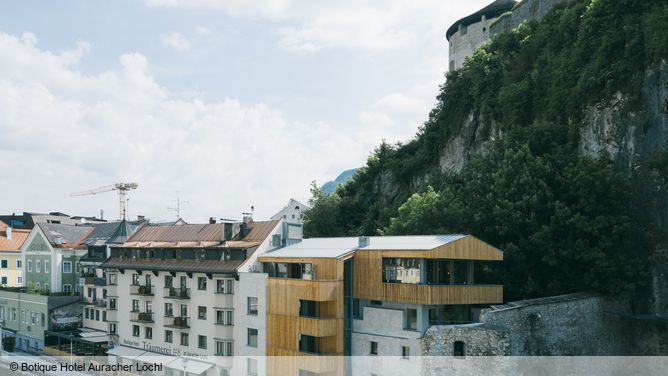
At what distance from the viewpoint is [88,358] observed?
6053 cm

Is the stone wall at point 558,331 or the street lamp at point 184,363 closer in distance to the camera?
the stone wall at point 558,331

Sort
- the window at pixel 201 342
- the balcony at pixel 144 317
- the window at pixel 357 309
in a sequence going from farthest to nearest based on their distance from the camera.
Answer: the balcony at pixel 144 317, the window at pixel 201 342, the window at pixel 357 309

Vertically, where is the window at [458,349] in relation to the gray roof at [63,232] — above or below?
below

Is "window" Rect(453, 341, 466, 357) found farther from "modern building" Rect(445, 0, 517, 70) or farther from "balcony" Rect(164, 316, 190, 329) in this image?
"modern building" Rect(445, 0, 517, 70)

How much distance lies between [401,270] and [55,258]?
1912 inches

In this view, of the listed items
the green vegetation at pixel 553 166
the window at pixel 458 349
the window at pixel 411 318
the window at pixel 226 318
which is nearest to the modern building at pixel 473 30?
the green vegetation at pixel 553 166

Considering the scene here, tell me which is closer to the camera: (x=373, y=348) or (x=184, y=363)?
(x=373, y=348)

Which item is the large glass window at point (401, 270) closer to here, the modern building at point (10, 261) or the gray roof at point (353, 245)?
the gray roof at point (353, 245)

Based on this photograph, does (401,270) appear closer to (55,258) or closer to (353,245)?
(353,245)

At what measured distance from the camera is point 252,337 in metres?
47.9

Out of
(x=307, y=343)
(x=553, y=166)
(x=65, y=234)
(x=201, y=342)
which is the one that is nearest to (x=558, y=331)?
(x=553, y=166)

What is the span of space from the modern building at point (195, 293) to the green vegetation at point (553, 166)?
12.0 meters

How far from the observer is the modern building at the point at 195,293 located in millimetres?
48625

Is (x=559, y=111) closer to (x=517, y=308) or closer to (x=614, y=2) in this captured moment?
(x=614, y=2)
